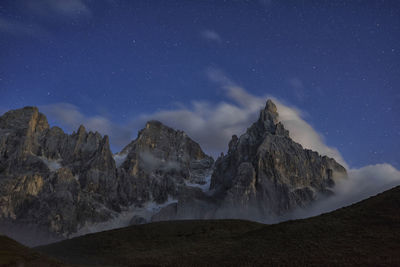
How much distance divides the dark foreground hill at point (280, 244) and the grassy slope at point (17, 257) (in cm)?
1286

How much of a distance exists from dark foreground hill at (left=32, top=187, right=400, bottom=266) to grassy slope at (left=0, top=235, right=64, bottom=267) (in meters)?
12.9

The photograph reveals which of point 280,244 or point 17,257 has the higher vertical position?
point 280,244

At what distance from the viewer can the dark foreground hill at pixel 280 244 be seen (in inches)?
1929

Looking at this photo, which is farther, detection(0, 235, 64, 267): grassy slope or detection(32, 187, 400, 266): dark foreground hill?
detection(32, 187, 400, 266): dark foreground hill

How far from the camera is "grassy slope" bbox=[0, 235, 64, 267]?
46.5 metres

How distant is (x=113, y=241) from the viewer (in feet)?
286

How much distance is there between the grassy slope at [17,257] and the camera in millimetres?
46494

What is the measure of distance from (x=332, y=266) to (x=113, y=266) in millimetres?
35075

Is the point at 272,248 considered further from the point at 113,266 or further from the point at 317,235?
the point at 113,266

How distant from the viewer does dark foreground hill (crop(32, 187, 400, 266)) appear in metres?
49.0

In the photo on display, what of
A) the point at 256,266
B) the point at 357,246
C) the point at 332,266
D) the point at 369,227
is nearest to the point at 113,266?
the point at 256,266

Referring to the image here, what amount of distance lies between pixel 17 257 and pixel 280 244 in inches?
1596

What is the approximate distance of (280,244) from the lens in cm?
5894

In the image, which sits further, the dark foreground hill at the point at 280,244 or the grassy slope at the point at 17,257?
the dark foreground hill at the point at 280,244
